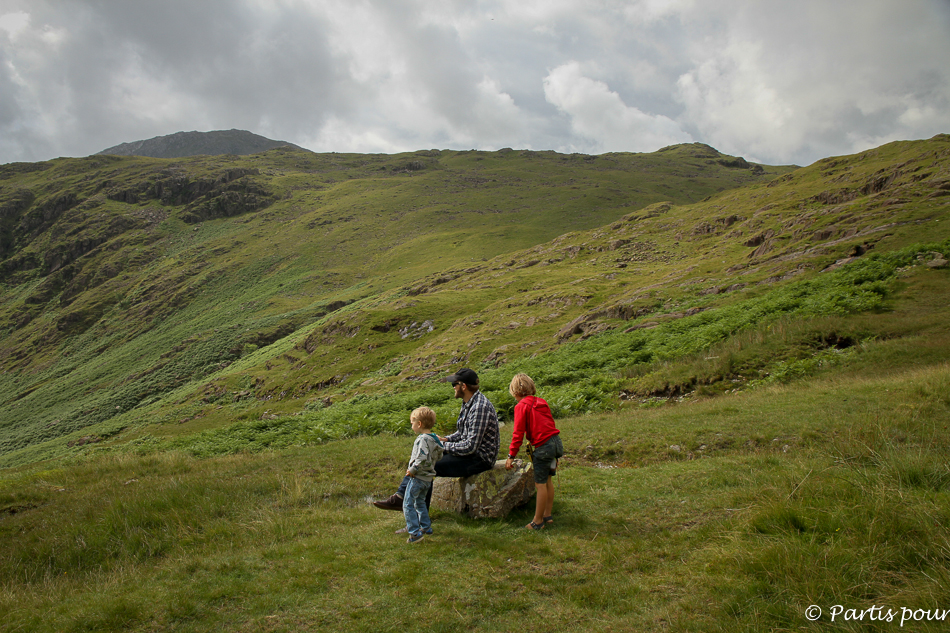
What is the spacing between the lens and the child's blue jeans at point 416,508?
7.48 m

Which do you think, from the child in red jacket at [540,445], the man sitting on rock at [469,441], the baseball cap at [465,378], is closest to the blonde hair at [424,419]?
the man sitting on rock at [469,441]

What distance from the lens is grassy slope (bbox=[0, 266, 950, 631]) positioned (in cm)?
444

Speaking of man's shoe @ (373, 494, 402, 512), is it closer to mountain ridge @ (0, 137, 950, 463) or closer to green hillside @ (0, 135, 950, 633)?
green hillside @ (0, 135, 950, 633)

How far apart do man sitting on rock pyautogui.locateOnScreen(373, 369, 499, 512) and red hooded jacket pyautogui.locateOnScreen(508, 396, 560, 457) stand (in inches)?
21.7

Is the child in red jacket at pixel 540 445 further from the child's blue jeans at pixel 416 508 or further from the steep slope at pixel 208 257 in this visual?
the steep slope at pixel 208 257

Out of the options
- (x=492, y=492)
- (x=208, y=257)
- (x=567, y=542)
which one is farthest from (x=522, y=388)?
(x=208, y=257)

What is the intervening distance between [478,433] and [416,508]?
1.76m

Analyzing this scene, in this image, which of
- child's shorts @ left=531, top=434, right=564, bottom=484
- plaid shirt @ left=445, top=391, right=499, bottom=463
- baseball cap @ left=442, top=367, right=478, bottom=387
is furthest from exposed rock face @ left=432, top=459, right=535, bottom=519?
baseball cap @ left=442, top=367, right=478, bottom=387

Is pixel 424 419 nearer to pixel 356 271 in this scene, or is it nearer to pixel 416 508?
pixel 416 508

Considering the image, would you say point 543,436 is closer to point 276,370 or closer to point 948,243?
point 948,243

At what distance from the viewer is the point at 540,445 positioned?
7535 millimetres

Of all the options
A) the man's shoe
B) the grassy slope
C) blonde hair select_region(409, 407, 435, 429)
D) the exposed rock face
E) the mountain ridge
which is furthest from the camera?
the mountain ridge

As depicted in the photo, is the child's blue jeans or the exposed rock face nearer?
the child's blue jeans

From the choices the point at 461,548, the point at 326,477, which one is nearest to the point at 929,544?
the point at 461,548
